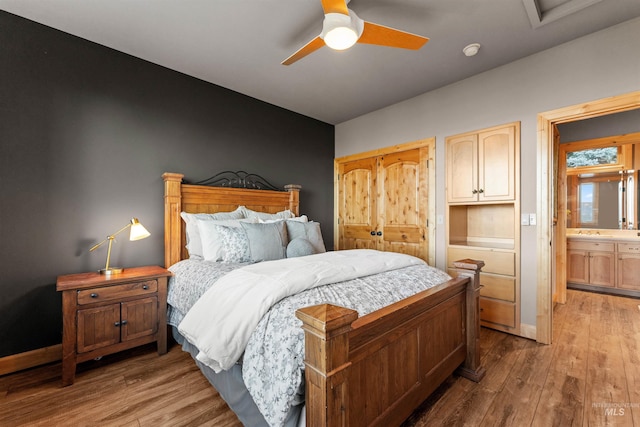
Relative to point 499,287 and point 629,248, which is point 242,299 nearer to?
point 499,287

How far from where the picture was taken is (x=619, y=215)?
4441 millimetres

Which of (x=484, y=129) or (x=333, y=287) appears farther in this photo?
(x=484, y=129)

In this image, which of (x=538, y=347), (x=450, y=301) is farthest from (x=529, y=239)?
(x=450, y=301)

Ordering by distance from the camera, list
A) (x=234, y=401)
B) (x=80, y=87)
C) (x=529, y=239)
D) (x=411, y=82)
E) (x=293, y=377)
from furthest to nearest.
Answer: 1. (x=411, y=82)
2. (x=529, y=239)
3. (x=80, y=87)
4. (x=234, y=401)
5. (x=293, y=377)

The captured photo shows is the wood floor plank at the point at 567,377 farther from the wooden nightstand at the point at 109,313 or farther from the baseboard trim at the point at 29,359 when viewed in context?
the baseboard trim at the point at 29,359

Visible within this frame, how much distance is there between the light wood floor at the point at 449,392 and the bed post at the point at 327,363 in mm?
870

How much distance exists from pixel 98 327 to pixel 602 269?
616cm

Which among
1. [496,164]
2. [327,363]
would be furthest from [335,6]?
[496,164]

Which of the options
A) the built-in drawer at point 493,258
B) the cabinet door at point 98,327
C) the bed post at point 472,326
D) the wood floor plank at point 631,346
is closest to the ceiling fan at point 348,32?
the bed post at point 472,326

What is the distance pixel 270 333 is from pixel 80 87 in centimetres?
277

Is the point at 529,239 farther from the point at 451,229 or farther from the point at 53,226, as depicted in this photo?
the point at 53,226

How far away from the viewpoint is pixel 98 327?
2.13 metres

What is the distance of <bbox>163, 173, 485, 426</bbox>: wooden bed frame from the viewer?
1037 millimetres

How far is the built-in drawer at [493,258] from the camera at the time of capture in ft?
9.41
